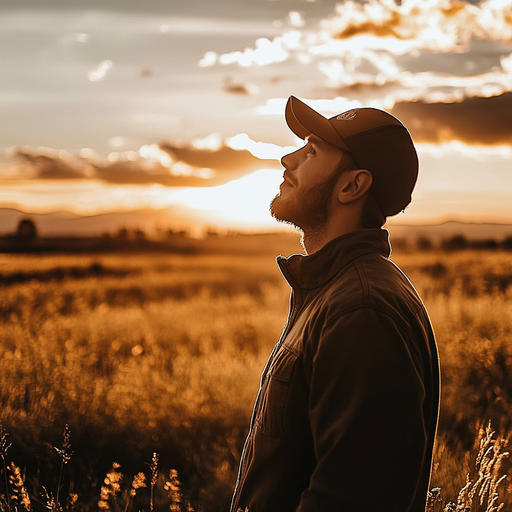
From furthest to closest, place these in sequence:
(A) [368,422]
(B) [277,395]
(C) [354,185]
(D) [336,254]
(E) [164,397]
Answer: (E) [164,397], (C) [354,185], (D) [336,254], (B) [277,395], (A) [368,422]

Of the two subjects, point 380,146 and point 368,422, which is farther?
point 380,146

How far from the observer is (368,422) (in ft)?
5.42

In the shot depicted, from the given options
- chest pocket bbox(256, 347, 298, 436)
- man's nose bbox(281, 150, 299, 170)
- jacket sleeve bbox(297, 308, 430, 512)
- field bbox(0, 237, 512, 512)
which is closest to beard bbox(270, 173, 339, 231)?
man's nose bbox(281, 150, 299, 170)

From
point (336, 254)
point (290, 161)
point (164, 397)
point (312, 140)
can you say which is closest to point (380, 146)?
point (312, 140)

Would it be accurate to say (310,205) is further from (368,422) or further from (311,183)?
(368,422)

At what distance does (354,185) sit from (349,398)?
0.95 meters

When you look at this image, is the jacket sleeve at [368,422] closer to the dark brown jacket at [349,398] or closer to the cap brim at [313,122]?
the dark brown jacket at [349,398]

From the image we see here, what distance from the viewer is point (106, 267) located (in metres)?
27.9

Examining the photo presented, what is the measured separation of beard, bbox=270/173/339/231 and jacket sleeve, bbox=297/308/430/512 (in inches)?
27.3

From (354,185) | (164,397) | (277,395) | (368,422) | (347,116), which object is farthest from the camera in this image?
(164,397)

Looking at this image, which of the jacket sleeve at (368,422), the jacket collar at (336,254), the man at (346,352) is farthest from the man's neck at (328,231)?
the jacket sleeve at (368,422)

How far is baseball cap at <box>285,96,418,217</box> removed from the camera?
231cm

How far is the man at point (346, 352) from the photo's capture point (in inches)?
65.5

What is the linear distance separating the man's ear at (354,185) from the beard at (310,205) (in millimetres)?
43
